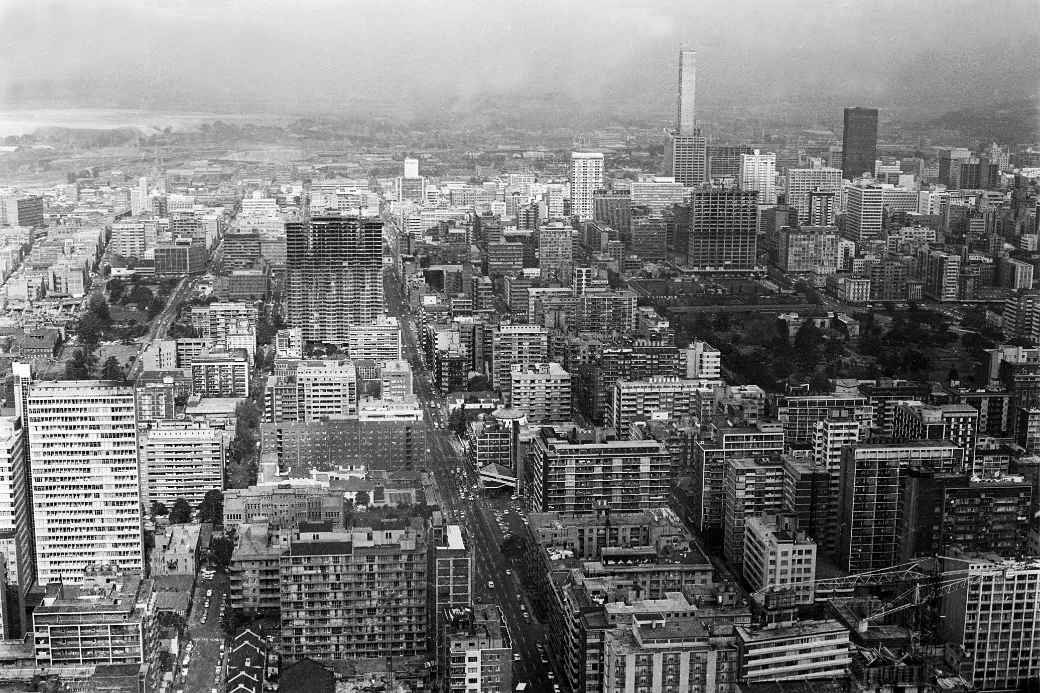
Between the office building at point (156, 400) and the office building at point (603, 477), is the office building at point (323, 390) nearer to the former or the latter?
the office building at point (156, 400)

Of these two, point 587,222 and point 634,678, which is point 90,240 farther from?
point 634,678

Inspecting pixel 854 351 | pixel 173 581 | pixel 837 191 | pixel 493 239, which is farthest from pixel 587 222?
pixel 173 581

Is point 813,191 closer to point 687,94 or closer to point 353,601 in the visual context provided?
point 687,94

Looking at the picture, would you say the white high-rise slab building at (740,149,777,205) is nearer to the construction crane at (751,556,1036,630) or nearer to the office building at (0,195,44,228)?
the office building at (0,195,44,228)

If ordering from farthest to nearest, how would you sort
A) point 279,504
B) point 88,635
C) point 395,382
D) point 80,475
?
point 395,382 → point 279,504 → point 80,475 → point 88,635

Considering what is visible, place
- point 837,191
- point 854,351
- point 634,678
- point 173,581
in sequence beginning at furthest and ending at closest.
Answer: point 837,191 < point 854,351 < point 173,581 < point 634,678

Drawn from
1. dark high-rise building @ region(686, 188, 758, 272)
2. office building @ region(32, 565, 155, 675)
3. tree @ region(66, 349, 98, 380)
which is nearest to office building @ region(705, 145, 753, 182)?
dark high-rise building @ region(686, 188, 758, 272)

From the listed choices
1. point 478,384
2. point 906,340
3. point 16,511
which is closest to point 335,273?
point 478,384
